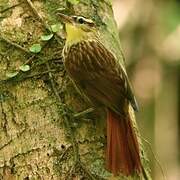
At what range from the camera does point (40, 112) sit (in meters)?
2.88

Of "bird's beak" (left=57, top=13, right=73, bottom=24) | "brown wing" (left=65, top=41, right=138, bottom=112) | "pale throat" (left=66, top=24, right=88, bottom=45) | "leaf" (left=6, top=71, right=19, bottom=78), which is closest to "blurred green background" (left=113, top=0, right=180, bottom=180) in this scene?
"pale throat" (left=66, top=24, right=88, bottom=45)

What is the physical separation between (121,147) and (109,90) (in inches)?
9.6

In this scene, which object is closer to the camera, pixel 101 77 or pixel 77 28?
pixel 101 77

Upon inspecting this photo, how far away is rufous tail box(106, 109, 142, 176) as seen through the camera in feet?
9.03

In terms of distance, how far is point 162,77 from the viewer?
549 centimetres

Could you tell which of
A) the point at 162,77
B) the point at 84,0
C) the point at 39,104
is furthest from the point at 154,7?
the point at 39,104

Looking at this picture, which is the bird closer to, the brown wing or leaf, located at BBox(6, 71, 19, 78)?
the brown wing

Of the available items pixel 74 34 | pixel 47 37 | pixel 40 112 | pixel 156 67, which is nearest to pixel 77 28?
pixel 74 34

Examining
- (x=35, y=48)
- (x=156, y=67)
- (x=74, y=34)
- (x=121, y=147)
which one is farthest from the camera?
(x=156, y=67)

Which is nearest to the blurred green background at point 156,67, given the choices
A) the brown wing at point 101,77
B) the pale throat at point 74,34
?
the pale throat at point 74,34

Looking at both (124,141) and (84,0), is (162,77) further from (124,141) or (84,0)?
(124,141)

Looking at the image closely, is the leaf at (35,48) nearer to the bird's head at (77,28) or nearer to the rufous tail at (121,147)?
the bird's head at (77,28)

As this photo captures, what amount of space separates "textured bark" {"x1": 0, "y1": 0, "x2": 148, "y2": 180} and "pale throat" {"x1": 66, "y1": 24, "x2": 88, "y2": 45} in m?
0.04

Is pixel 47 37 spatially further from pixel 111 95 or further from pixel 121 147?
pixel 121 147
